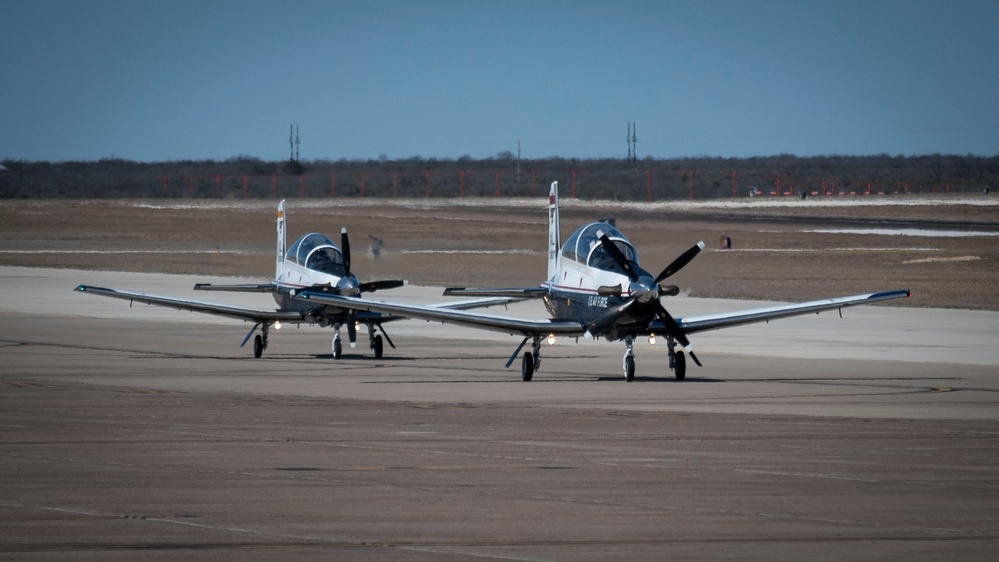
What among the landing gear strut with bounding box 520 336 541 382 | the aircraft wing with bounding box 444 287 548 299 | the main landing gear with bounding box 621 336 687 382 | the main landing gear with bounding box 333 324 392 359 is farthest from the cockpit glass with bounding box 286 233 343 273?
the main landing gear with bounding box 621 336 687 382

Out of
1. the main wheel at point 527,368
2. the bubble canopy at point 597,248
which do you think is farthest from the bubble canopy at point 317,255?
the main wheel at point 527,368

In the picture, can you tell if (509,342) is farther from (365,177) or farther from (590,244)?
(365,177)

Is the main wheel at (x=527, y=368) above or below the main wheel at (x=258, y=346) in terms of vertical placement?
above

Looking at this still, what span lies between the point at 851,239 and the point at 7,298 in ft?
133

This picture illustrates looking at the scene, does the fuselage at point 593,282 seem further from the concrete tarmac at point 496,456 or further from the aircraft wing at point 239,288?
the aircraft wing at point 239,288

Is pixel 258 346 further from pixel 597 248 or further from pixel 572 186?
pixel 572 186

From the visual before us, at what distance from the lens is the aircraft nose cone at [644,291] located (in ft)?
79.9

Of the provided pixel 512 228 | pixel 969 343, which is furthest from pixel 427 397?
pixel 512 228

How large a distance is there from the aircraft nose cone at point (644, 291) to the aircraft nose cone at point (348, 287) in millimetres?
7725

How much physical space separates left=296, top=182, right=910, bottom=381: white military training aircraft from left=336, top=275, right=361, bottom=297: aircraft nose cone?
3.25 metres

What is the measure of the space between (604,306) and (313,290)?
Answer: 8.13m

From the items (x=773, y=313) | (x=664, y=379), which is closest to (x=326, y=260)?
(x=664, y=379)

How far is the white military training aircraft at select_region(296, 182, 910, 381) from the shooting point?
24750 millimetres

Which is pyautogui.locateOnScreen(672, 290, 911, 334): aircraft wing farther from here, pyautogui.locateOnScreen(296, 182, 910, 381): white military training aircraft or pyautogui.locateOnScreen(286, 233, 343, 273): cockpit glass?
pyautogui.locateOnScreen(286, 233, 343, 273): cockpit glass
